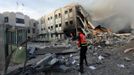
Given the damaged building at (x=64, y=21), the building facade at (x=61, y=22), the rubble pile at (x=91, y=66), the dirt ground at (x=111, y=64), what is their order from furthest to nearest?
the building facade at (x=61, y=22), the damaged building at (x=64, y=21), the rubble pile at (x=91, y=66), the dirt ground at (x=111, y=64)

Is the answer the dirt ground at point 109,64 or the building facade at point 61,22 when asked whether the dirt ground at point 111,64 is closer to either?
the dirt ground at point 109,64

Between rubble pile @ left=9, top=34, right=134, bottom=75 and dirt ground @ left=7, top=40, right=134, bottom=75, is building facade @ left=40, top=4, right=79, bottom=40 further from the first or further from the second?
rubble pile @ left=9, top=34, right=134, bottom=75

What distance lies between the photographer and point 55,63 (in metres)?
10.1

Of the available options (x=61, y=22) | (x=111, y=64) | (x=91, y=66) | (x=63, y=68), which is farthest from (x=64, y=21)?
(x=63, y=68)

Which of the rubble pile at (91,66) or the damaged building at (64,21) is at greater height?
the damaged building at (64,21)

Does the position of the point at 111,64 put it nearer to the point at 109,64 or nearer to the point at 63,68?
the point at 109,64

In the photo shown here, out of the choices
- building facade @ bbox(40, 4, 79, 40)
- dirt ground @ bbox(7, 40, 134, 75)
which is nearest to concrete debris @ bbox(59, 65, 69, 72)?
dirt ground @ bbox(7, 40, 134, 75)

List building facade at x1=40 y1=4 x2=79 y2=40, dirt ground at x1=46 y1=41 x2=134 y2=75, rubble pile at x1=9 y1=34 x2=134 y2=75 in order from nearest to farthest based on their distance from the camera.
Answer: dirt ground at x1=46 y1=41 x2=134 y2=75 < rubble pile at x1=9 y1=34 x2=134 y2=75 < building facade at x1=40 y1=4 x2=79 y2=40

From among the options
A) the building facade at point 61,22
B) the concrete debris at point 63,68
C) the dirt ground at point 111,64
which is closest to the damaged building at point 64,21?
the building facade at point 61,22

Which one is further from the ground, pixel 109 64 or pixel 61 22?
Result: pixel 61 22

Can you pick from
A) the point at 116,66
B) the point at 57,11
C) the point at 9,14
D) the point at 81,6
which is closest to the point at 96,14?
the point at 81,6

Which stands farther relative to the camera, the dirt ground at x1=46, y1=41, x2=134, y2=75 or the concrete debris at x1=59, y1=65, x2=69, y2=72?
the concrete debris at x1=59, y1=65, x2=69, y2=72

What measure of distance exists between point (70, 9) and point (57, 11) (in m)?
6.16

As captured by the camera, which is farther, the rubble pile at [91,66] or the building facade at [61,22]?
the building facade at [61,22]
